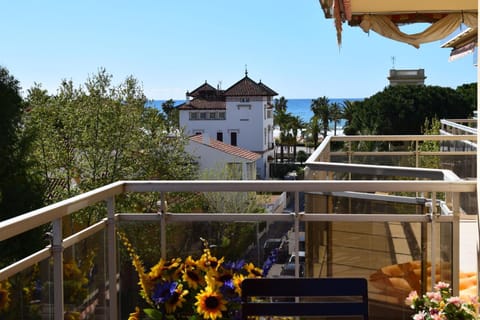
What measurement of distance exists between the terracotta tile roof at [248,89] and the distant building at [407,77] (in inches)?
641

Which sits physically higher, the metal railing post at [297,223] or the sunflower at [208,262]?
the metal railing post at [297,223]

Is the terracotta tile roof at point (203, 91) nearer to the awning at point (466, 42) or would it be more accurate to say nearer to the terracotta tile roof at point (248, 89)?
the terracotta tile roof at point (248, 89)

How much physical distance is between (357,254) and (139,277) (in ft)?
3.63

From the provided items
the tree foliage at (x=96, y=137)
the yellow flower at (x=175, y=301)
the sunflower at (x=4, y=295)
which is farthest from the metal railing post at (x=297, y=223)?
the tree foliage at (x=96, y=137)

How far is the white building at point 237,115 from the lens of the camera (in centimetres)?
5891

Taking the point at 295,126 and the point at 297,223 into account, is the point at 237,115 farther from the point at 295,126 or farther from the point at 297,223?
the point at 297,223

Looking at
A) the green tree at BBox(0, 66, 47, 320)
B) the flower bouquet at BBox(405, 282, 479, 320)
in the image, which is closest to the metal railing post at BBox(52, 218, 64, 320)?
the flower bouquet at BBox(405, 282, 479, 320)

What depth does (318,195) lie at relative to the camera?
3814 millimetres

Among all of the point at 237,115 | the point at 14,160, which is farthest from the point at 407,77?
the point at 14,160

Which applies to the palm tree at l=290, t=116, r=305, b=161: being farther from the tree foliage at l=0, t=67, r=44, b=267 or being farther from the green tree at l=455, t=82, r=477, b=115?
the tree foliage at l=0, t=67, r=44, b=267

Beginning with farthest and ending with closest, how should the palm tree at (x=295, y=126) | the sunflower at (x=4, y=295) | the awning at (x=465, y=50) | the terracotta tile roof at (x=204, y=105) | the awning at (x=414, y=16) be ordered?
the palm tree at (x=295, y=126) → the terracotta tile roof at (x=204, y=105) → the awning at (x=465, y=50) → the awning at (x=414, y=16) → the sunflower at (x=4, y=295)

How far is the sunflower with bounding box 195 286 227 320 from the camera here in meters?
3.16

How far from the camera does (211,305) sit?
3170mm

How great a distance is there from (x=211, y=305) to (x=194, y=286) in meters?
0.18
